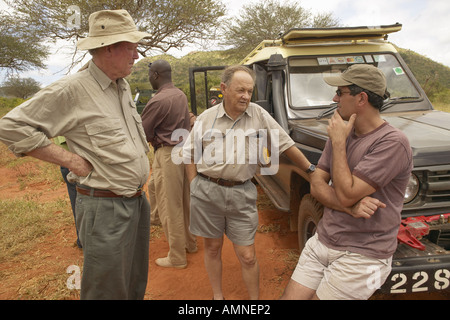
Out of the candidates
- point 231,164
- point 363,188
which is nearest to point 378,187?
point 363,188

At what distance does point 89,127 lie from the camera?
192 centimetres

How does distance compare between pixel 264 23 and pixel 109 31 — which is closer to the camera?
pixel 109 31

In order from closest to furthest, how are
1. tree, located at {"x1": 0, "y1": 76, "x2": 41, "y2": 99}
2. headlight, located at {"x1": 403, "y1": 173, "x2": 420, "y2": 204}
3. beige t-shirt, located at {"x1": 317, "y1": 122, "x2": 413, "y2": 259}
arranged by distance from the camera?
beige t-shirt, located at {"x1": 317, "y1": 122, "x2": 413, "y2": 259} < headlight, located at {"x1": 403, "y1": 173, "x2": 420, "y2": 204} < tree, located at {"x1": 0, "y1": 76, "x2": 41, "y2": 99}

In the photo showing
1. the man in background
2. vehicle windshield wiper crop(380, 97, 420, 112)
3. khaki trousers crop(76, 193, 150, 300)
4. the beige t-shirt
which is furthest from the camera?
vehicle windshield wiper crop(380, 97, 420, 112)

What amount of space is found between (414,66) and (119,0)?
1278 inches

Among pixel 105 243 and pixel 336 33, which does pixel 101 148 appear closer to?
pixel 105 243

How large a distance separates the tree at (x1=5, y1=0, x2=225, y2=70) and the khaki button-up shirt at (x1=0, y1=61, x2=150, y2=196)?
12320 millimetres

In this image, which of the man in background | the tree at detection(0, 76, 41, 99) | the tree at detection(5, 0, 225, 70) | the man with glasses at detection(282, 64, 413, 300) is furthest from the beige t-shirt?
the tree at detection(0, 76, 41, 99)

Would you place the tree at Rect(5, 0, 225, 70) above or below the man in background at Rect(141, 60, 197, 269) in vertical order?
above

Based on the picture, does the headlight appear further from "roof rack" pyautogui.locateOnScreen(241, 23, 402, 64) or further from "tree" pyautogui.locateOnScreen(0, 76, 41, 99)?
"tree" pyautogui.locateOnScreen(0, 76, 41, 99)

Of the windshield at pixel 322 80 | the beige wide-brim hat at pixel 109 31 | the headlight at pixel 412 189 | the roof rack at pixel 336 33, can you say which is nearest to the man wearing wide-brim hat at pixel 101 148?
the beige wide-brim hat at pixel 109 31

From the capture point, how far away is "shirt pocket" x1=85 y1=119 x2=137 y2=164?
1.94m

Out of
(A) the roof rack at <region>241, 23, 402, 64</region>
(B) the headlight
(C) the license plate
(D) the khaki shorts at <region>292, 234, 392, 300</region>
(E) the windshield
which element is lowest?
(C) the license plate

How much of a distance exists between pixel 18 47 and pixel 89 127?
1953cm
